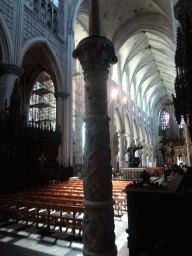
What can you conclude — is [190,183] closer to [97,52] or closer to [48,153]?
[97,52]

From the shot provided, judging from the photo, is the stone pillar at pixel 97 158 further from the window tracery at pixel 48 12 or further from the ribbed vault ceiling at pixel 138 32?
the ribbed vault ceiling at pixel 138 32

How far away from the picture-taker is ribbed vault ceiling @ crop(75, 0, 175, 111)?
766 inches

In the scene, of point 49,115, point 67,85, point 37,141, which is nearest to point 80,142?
point 49,115

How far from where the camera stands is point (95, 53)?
9.42ft

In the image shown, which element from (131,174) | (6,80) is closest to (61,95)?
(6,80)

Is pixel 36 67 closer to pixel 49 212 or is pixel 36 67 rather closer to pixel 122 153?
pixel 122 153

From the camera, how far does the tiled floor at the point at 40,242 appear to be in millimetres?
3338

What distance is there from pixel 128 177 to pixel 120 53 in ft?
53.7

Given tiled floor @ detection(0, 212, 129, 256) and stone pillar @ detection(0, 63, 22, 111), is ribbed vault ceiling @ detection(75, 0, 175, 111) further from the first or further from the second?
tiled floor @ detection(0, 212, 129, 256)

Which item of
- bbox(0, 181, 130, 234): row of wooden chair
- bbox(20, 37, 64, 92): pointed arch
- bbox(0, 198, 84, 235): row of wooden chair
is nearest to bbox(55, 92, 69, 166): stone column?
bbox(20, 37, 64, 92): pointed arch

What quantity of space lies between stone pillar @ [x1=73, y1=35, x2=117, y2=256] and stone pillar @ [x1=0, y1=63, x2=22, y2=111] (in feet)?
24.8

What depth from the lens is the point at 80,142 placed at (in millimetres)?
19000

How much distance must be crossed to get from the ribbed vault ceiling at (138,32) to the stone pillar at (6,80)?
11.3m

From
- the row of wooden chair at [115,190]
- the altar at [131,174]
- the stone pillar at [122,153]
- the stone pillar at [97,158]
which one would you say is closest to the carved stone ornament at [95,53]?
the stone pillar at [97,158]
